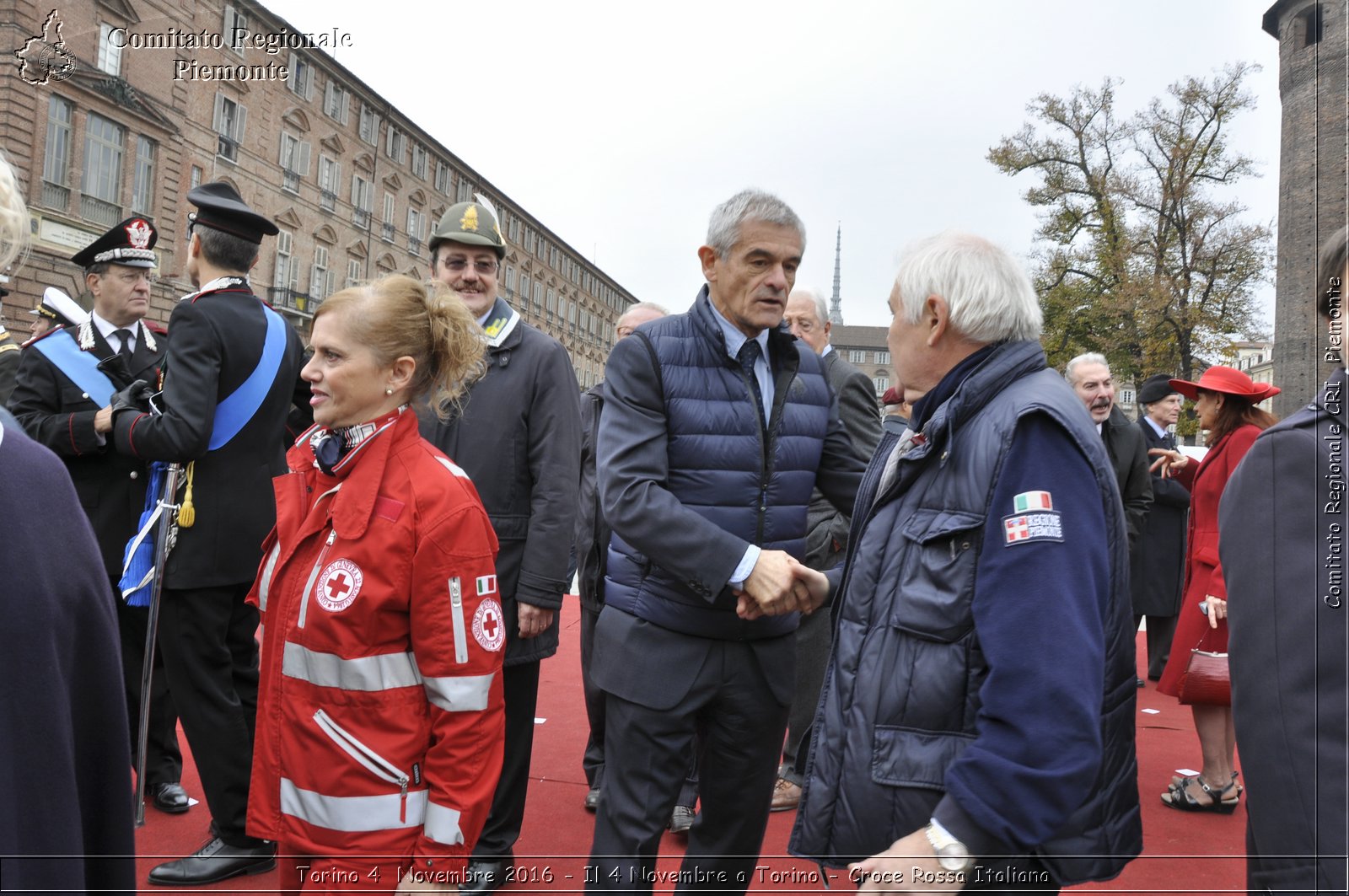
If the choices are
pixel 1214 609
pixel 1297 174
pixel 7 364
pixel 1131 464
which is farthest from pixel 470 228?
pixel 1297 174

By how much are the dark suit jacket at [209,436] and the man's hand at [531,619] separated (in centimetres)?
107

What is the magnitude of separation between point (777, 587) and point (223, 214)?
260 centimetres

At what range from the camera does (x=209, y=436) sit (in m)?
3.50

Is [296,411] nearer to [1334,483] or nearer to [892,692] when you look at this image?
[892,692]

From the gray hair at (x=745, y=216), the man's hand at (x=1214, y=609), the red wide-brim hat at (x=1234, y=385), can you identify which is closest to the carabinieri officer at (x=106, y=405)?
the gray hair at (x=745, y=216)

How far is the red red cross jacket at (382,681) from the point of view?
203 centimetres

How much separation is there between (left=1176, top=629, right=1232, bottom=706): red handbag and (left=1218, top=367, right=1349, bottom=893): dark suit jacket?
8.03 feet

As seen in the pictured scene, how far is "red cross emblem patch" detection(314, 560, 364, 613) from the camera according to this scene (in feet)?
6.72

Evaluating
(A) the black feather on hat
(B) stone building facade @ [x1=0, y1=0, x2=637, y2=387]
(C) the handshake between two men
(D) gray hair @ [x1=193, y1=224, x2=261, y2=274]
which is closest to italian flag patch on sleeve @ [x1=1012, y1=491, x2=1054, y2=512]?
(C) the handshake between two men

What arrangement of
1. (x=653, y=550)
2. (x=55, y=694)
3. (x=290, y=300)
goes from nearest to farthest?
1. (x=55, y=694)
2. (x=653, y=550)
3. (x=290, y=300)

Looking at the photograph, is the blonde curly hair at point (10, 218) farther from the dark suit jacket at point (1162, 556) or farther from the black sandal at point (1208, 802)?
the dark suit jacket at point (1162, 556)

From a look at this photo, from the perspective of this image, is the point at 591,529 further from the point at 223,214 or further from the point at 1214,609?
the point at 1214,609

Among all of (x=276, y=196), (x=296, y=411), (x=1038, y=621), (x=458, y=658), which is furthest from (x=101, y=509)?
(x=276, y=196)

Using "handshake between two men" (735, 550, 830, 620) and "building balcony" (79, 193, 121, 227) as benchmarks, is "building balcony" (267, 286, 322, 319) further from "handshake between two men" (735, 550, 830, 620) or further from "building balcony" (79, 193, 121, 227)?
"handshake between two men" (735, 550, 830, 620)
